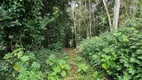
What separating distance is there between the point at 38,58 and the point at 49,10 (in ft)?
11.0

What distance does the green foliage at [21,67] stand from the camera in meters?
3.54

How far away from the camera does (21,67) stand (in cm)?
363

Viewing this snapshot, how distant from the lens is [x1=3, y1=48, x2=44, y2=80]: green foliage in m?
3.54

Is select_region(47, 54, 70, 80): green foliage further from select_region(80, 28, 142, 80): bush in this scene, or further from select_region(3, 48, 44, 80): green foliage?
select_region(80, 28, 142, 80): bush

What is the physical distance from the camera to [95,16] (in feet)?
38.5

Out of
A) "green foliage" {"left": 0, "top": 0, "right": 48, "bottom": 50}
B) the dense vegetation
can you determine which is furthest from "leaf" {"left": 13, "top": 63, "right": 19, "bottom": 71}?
"green foliage" {"left": 0, "top": 0, "right": 48, "bottom": 50}

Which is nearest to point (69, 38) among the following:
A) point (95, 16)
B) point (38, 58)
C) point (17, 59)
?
point (95, 16)

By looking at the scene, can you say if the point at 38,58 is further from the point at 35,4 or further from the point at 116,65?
the point at 116,65

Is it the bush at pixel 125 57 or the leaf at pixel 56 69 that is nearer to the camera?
the bush at pixel 125 57

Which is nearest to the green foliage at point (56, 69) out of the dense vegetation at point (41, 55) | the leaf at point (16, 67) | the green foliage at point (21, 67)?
the dense vegetation at point (41, 55)

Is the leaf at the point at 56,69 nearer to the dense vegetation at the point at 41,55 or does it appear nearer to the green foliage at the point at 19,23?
the dense vegetation at the point at 41,55

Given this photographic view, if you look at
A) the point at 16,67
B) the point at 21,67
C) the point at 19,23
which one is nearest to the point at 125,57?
the point at 21,67

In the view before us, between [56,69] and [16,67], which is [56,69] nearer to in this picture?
[56,69]

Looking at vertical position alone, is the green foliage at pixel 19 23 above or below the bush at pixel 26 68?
above
